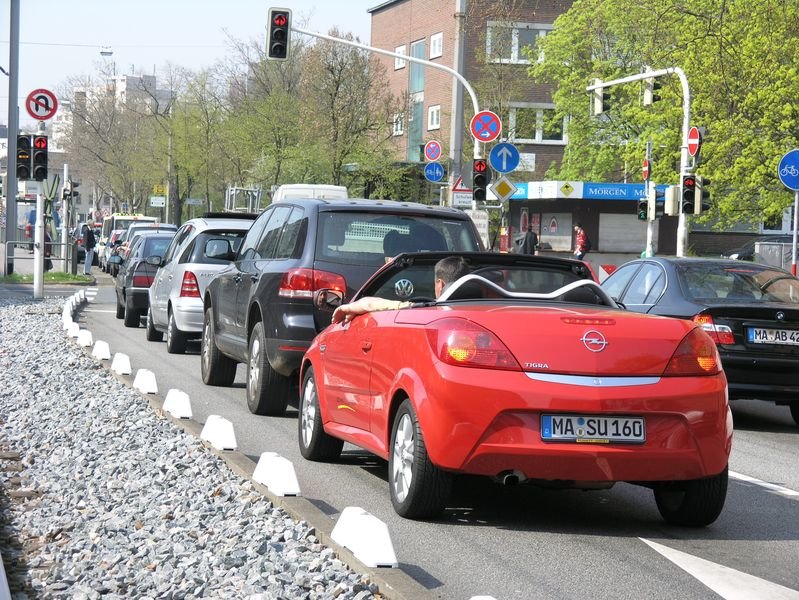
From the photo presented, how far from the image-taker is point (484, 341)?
680 centimetres

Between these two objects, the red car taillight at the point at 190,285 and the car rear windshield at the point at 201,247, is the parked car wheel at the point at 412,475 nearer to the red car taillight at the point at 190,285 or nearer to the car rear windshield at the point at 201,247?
the red car taillight at the point at 190,285

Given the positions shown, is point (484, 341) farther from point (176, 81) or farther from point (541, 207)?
point (176, 81)

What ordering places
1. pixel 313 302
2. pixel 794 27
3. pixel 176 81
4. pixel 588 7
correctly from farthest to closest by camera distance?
pixel 176 81 < pixel 588 7 < pixel 794 27 < pixel 313 302

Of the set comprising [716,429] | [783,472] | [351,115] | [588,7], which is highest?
[588,7]

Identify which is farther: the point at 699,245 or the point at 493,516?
the point at 699,245

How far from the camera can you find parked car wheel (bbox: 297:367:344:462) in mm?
9125

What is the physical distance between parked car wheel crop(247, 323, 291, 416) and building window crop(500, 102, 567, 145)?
48.4 m

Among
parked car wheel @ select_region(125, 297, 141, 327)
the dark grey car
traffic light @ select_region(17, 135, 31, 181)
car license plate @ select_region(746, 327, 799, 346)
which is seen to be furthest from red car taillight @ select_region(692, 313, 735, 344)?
traffic light @ select_region(17, 135, 31, 181)

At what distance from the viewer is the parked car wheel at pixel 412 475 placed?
6957mm

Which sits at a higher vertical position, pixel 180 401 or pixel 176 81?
pixel 176 81

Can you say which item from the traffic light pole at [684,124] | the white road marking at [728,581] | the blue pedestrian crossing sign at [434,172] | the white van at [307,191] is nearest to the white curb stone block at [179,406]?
the white road marking at [728,581]

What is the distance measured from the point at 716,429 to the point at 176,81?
8320 cm

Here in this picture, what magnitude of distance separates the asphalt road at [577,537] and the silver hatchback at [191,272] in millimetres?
6852

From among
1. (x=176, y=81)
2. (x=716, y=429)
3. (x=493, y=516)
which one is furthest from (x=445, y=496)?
(x=176, y=81)
